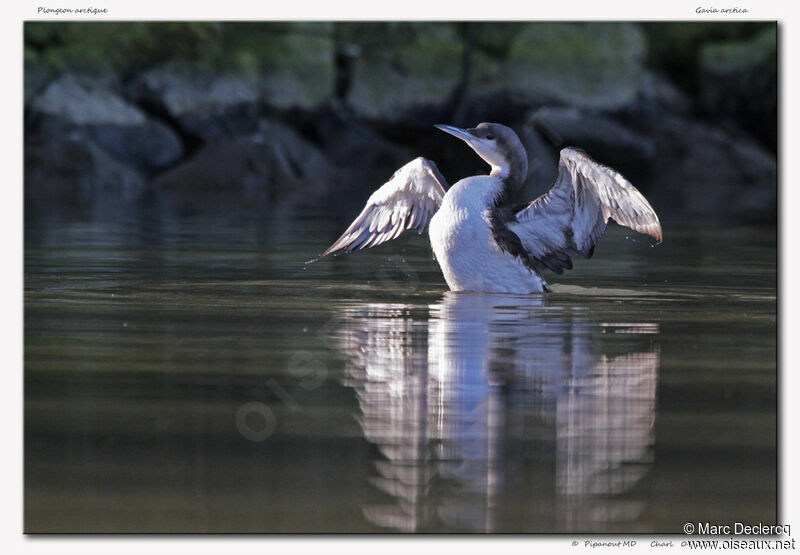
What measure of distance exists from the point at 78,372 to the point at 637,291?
4550mm

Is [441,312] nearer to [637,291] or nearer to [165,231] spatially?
[637,291]

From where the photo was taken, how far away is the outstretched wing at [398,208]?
1067 cm

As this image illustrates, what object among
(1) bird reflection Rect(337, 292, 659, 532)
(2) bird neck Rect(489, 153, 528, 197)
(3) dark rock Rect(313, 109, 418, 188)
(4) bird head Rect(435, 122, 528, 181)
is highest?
(3) dark rock Rect(313, 109, 418, 188)

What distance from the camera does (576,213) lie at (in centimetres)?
980

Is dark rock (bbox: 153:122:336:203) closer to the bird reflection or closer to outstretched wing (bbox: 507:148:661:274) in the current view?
outstretched wing (bbox: 507:148:661:274)

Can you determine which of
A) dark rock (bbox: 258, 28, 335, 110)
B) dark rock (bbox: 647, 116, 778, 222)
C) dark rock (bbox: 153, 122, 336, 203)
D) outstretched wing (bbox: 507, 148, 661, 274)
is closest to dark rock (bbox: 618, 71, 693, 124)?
dark rock (bbox: 647, 116, 778, 222)

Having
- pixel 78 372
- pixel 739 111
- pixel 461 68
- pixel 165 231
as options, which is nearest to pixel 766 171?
pixel 739 111

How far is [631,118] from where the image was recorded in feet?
109

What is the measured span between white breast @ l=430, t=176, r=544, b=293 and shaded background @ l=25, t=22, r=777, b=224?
52.7 feet

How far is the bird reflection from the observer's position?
4262mm

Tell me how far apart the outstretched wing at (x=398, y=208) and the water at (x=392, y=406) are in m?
0.76

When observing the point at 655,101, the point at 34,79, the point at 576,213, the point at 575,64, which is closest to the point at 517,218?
the point at 576,213

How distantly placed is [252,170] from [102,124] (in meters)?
3.69

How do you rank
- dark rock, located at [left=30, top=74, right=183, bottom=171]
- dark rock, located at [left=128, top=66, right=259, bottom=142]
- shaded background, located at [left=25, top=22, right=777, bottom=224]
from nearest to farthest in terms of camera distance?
shaded background, located at [left=25, top=22, right=777, bottom=224]
dark rock, located at [left=30, top=74, right=183, bottom=171]
dark rock, located at [left=128, top=66, right=259, bottom=142]
